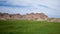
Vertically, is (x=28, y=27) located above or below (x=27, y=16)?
below

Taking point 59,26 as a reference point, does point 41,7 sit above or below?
above

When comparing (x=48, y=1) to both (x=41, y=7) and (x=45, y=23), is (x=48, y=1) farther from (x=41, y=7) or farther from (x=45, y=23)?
(x=45, y=23)

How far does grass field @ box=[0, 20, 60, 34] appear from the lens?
100 inches

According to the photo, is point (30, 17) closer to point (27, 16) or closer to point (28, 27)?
point (27, 16)

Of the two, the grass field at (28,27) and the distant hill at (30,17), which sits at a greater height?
the distant hill at (30,17)

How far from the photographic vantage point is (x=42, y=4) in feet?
8.72

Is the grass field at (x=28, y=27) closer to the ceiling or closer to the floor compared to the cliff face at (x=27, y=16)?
closer to the floor

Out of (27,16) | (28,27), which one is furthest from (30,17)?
(28,27)

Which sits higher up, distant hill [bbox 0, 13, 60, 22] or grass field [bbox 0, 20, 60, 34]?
distant hill [bbox 0, 13, 60, 22]

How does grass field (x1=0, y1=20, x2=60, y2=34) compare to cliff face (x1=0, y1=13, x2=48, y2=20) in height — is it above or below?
below

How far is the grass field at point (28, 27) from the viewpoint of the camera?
2.55 m

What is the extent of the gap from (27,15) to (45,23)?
36 cm

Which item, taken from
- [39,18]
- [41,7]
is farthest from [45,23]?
[41,7]

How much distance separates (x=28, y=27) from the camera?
258 cm
